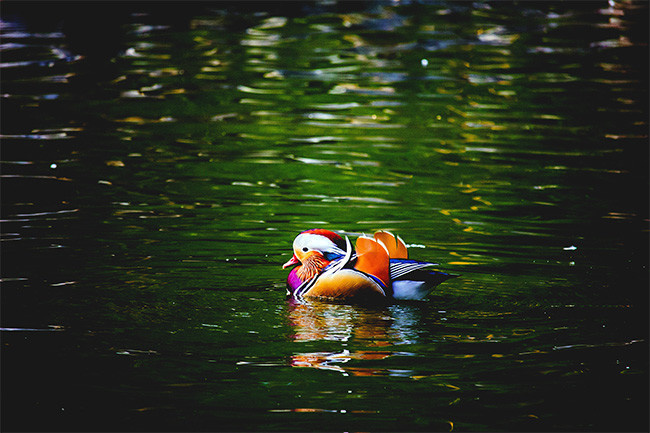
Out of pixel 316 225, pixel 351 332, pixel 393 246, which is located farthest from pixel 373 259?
pixel 316 225

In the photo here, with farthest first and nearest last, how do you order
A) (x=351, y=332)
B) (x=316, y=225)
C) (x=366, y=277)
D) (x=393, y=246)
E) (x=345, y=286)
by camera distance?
1. (x=316, y=225)
2. (x=393, y=246)
3. (x=345, y=286)
4. (x=366, y=277)
5. (x=351, y=332)

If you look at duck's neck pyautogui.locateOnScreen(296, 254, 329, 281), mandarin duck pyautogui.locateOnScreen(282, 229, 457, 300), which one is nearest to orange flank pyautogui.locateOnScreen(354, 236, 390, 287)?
mandarin duck pyautogui.locateOnScreen(282, 229, 457, 300)

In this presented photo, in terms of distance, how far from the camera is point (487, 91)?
724 inches

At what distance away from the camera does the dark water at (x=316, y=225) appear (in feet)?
19.9

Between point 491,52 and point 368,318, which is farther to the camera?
point 491,52

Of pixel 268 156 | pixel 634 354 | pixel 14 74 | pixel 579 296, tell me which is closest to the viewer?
pixel 634 354

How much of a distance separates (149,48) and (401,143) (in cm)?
1054

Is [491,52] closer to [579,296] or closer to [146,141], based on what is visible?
[146,141]

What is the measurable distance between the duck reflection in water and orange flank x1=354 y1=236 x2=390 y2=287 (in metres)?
0.24

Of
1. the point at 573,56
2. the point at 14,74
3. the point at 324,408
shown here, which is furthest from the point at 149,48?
the point at 324,408

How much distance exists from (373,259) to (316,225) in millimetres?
2518

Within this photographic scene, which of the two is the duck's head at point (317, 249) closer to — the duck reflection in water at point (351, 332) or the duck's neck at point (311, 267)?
the duck's neck at point (311, 267)

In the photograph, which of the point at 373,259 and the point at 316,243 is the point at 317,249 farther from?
the point at 373,259

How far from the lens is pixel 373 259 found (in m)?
7.47
